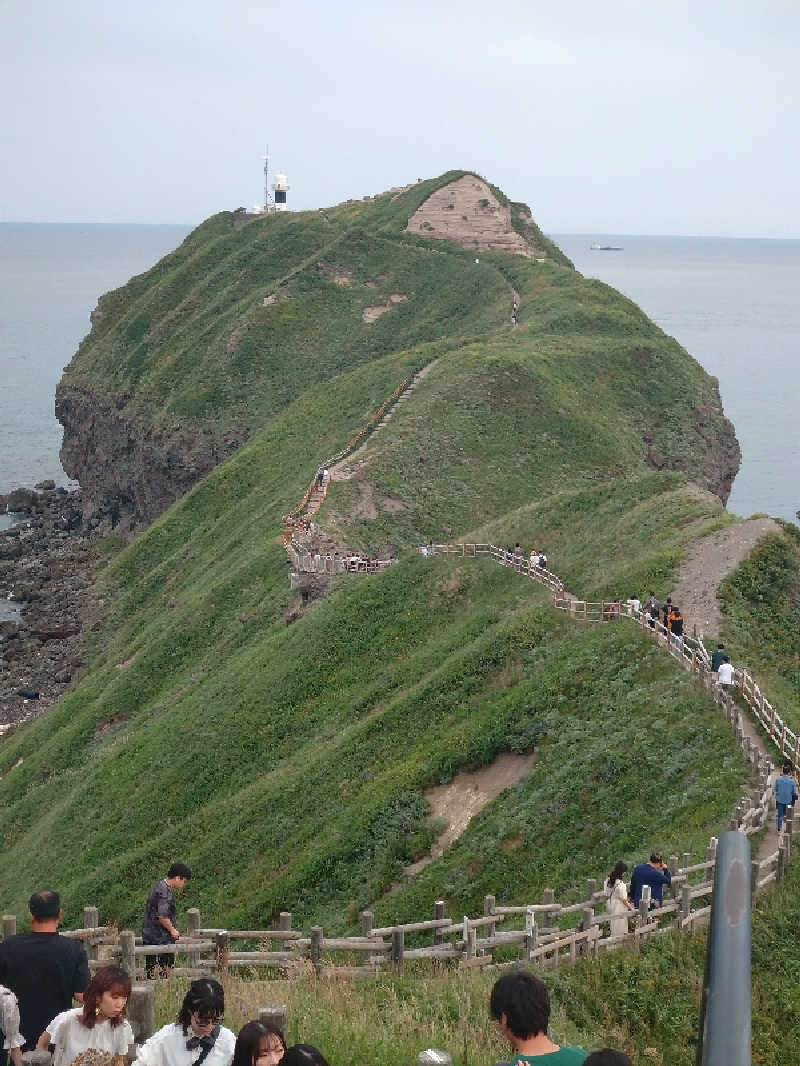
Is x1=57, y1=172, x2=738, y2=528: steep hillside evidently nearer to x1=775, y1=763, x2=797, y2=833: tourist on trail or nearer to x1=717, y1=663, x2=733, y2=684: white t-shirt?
x1=717, y1=663, x2=733, y2=684: white t-shirt

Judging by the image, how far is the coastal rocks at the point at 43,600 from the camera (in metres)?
70.4

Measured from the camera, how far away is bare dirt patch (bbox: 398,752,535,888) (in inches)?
1146

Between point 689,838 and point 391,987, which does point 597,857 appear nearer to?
point 689,838

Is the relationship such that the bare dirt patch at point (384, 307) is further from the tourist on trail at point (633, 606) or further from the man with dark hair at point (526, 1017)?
the man with dark hair at point (526, 1017)

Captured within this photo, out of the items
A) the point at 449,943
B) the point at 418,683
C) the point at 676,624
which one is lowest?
the point at 418,683

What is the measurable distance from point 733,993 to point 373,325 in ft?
324

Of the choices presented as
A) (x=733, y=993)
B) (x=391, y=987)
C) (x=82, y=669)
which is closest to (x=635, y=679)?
(x=391, y=987)

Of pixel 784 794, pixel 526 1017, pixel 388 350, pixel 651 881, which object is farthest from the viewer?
pixel 388 350

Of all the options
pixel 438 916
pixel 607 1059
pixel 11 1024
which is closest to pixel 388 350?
pixel 438 916

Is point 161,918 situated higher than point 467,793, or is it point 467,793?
point 161,918

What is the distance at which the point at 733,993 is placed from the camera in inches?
234

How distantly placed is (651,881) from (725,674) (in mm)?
9533

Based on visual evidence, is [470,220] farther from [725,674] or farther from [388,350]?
[725,674]

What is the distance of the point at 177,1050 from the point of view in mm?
10109
